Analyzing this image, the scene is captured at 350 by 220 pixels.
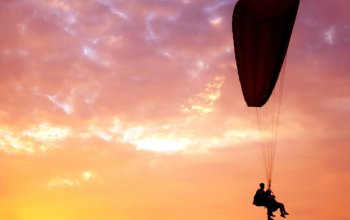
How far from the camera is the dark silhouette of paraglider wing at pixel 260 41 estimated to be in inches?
1229

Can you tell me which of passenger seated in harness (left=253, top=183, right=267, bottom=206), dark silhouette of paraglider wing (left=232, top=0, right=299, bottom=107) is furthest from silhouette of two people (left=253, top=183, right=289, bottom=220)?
dark silhouette of paraglider wing (left=232, top=0, right=299, bottom=107)

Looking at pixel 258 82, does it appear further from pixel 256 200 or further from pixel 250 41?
pixel 256 200

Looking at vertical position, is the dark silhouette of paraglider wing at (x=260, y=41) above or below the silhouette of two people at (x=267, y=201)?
above

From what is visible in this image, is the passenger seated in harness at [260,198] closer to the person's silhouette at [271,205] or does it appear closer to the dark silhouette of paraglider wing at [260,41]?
Result: the person's silhouette at [271,205]

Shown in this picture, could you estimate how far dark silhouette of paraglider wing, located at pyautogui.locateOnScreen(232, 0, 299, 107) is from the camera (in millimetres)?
31219

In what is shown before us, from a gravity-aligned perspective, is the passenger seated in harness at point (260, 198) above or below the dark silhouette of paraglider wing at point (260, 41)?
below

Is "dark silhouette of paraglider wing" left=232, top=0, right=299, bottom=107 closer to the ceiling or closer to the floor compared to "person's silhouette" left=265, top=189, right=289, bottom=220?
closer to the ceiling

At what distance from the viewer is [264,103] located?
32938 mm

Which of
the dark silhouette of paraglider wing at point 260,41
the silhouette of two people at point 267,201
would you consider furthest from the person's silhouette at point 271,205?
Result: the dark silhouette of paraglider wing at point 260,41

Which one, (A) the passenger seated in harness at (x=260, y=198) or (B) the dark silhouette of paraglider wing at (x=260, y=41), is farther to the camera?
(B) the dark silhouette of paraglider wing at (x=260, y=41)

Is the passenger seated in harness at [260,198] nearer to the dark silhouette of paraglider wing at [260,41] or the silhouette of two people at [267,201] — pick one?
the silhouette of two people at [267,201]

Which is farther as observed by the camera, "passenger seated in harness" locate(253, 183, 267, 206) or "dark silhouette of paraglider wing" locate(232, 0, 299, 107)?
"dark silhouette of paraglider wing" locate(232, 0, 299, 107)

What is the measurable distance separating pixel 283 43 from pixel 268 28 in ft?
3.52

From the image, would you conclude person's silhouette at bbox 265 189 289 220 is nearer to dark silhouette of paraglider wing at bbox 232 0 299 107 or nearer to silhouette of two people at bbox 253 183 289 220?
silhouette of two people at bbox 253 183 289 220
